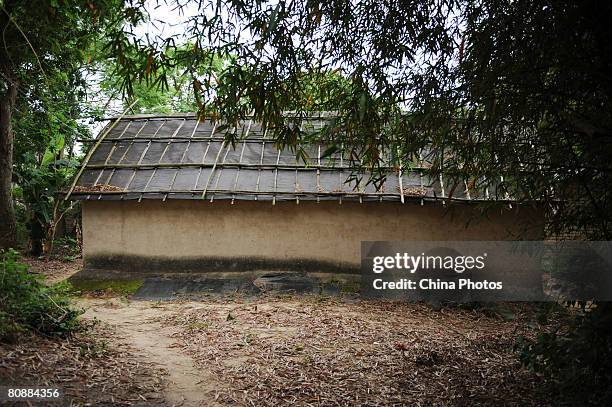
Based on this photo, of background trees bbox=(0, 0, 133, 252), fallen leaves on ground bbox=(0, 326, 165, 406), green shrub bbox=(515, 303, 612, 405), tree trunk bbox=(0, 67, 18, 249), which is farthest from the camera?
tree trunk bbox=(0, 67, 18, 249)

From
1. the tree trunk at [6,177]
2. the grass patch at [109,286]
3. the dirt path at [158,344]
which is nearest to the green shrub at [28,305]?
the dirt path at [158,344]

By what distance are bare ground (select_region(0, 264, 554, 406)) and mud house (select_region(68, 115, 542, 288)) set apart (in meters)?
1.56

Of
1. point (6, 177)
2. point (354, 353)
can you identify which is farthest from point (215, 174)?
point (354, 353)

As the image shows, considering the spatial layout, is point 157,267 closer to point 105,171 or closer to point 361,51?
point 105,171

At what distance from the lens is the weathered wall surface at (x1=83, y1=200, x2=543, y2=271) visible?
29.0 feet

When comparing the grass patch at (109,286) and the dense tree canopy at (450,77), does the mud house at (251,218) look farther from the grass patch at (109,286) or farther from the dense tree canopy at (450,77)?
the dense tree canopy at (450,77)

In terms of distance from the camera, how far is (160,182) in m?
9.12

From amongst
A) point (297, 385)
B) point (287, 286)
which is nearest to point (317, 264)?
point (287, 286)

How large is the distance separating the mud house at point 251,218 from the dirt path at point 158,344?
162 centimetres

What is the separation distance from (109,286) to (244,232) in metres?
2.64

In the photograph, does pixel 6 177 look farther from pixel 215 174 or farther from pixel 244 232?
pixel 244 232

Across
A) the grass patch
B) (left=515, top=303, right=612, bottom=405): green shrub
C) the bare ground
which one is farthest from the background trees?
(left=515, top=303, right=612, bottom=405): green shrub

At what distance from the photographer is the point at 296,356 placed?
5.19 m

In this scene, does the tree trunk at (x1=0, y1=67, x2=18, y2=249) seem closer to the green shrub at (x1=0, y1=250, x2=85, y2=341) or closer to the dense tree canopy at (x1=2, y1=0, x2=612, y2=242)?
the green shrub at (x1=0, y1=250, x2=85, y2=341)
